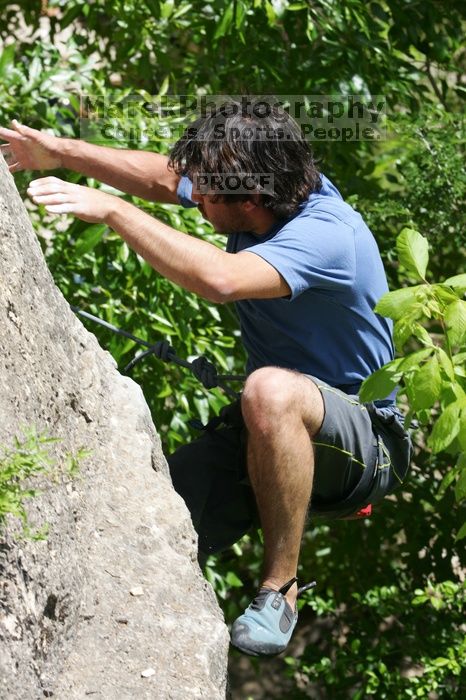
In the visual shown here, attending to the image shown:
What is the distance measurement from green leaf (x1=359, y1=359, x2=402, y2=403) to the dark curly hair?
0.81 meters

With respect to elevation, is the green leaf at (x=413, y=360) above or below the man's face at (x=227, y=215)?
above

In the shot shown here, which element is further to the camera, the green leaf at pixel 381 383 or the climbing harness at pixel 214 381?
the climbing harness at pixel 214 381

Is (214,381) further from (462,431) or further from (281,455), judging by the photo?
(462,431)

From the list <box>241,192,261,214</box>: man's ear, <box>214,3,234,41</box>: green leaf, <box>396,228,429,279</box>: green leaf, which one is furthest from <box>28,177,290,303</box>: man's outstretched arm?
<box>214,3,234,41</box>: green leaf

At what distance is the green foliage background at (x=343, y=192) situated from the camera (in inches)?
165

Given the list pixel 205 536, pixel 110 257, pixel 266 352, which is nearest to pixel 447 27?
pixel 110 257

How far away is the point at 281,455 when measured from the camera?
2986mm

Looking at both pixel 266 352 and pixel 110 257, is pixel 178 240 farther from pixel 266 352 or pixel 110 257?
pixel 110 257

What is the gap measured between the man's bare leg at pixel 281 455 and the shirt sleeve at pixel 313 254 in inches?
10.4

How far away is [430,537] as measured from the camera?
5441 mm

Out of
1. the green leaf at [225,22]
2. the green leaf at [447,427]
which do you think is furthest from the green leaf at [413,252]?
the green leaf at [225,22]

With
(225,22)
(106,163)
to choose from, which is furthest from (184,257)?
(225,22)

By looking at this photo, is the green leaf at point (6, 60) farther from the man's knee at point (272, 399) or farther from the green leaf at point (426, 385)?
the green leaf at point (426, 385)

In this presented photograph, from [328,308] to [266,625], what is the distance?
880mm
